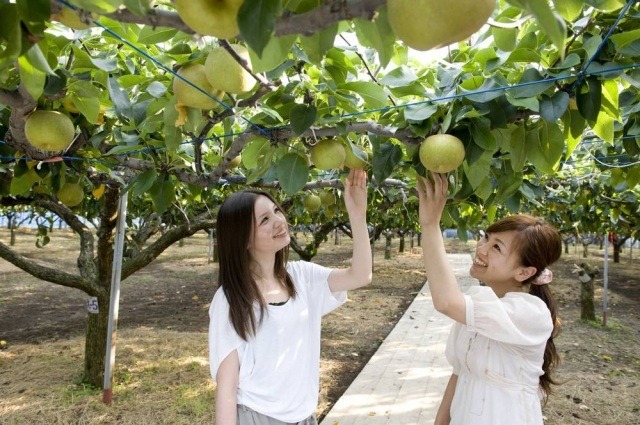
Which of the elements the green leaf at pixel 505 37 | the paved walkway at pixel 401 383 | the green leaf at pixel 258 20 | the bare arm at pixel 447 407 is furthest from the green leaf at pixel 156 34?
the paved walkway at pixel 401 383

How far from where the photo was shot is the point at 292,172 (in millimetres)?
1730

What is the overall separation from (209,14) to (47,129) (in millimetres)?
989

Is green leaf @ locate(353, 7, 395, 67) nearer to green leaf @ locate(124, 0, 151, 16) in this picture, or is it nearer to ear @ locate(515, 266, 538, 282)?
green leaf @ locate(124, 0, 151, 16)

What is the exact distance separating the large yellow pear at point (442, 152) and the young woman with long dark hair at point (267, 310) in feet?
2.24

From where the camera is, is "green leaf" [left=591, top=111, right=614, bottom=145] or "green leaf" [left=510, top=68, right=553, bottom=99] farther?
"green leaf" [left=591, top=111, right=614, bottom=145]

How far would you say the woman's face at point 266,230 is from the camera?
76.9 inches

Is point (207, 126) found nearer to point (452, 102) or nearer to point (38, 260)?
point (452, 102)

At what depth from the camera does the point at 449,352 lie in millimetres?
2004

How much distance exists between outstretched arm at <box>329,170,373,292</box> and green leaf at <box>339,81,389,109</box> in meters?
0.58

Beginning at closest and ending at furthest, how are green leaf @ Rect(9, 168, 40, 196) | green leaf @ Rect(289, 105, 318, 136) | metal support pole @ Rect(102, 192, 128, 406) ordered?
1. green leaf @ Rect(289, 105, 318, 136)
2. green leaf @ Rect(9, 168, 40, 196)
3. metal support pole @ Rect(102, 192, 128, 406)

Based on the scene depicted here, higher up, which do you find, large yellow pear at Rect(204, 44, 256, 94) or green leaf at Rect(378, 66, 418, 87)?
green leaf at Rect(378, 66, 418, 87)

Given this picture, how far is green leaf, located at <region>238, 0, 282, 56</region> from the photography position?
612 mm

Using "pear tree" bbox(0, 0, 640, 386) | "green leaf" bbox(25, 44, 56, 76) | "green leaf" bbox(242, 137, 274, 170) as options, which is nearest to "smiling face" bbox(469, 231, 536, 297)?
"pear tree" bbox(0, 0, 640, 386)

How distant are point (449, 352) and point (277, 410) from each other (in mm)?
730
